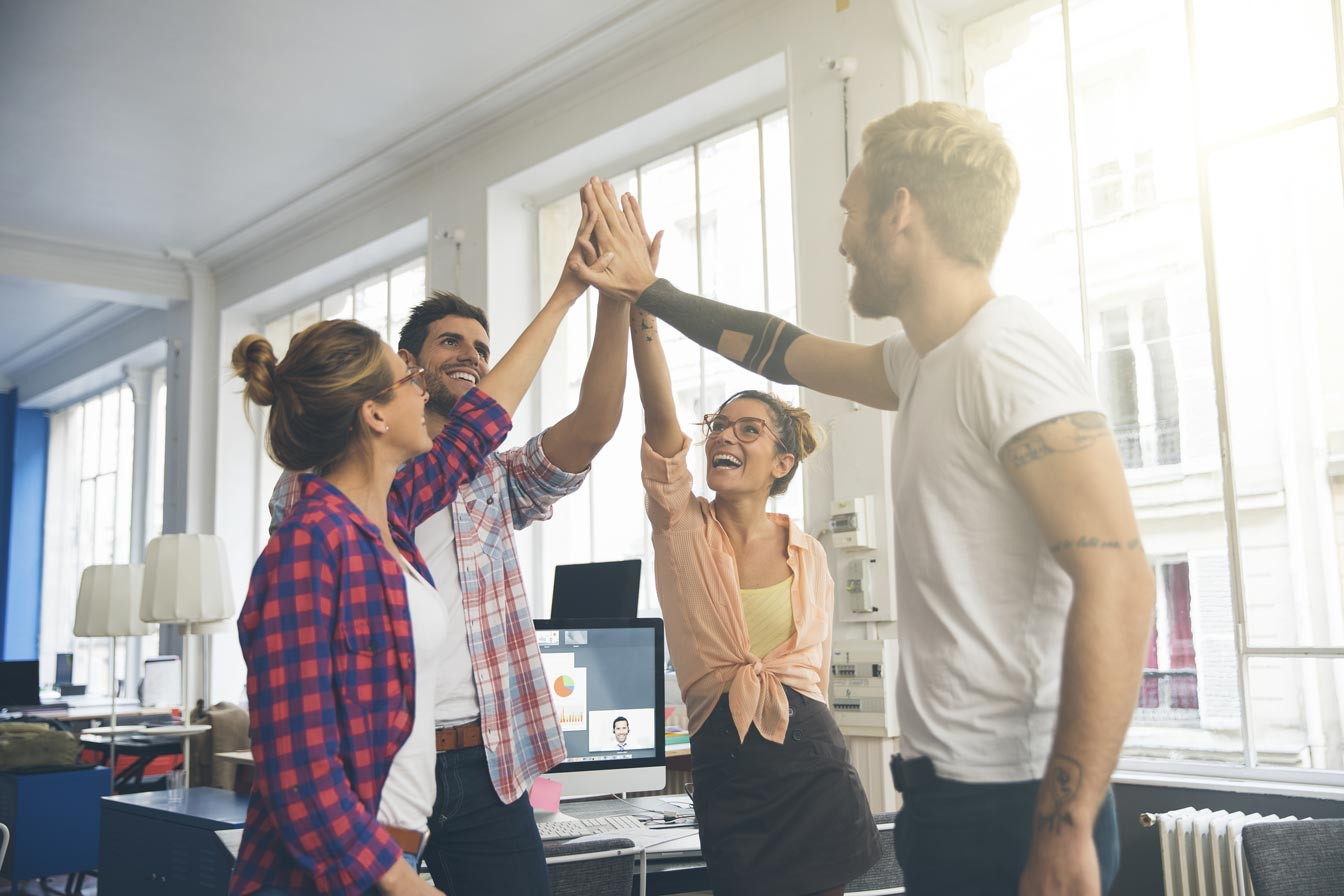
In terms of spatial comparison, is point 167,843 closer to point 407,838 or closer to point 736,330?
point 407,838

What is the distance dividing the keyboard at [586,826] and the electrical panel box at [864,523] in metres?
1.21

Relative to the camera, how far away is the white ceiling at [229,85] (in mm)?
4750

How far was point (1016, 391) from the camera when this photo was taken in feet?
3.81

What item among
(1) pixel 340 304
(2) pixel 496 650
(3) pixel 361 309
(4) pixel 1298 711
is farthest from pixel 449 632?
(1) pixel 340 304

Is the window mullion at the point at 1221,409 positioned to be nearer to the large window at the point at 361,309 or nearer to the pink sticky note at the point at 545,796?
the pink sticky note at the point at 545,796

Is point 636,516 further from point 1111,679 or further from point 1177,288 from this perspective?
point 1111,679

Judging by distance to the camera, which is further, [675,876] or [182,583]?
[182,583]

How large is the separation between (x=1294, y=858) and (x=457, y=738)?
1706 millimetres

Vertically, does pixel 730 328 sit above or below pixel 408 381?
above

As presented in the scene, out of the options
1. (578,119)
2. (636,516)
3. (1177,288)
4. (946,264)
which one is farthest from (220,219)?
(946,264)

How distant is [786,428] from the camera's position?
8.69ft

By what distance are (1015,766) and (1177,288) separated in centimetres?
268

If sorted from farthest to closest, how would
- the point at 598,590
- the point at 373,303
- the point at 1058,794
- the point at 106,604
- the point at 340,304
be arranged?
the point at 340,304
the point at 373,303
the point at 106,604
the point at 598,590
the point at 1058,794

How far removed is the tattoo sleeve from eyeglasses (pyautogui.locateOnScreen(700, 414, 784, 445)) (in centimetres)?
61
